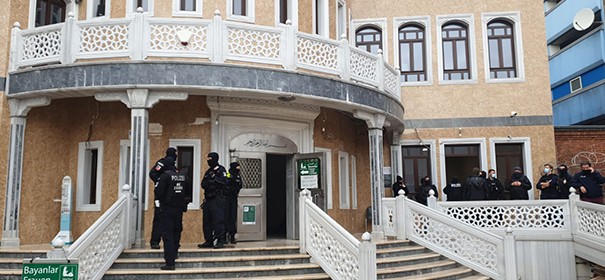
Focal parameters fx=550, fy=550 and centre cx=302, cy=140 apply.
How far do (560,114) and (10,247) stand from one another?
76.0 ft

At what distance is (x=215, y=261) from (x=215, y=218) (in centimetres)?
93

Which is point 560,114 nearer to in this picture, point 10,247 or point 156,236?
point 156,236

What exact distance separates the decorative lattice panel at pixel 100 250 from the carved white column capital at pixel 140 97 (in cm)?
219

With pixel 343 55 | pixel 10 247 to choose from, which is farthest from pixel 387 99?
pixel 10 247

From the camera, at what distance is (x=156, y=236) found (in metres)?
9.61

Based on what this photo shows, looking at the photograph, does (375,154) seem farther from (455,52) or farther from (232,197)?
(455,52)

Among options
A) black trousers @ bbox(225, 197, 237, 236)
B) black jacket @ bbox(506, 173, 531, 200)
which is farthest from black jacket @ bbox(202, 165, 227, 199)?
black jacket @ bbox(506, 173, 531, 200)

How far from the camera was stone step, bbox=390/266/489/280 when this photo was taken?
9.84 meters

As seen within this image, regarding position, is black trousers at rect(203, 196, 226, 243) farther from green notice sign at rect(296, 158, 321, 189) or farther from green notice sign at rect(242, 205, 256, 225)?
green notice sign at rect(296, 158, 321, 189)

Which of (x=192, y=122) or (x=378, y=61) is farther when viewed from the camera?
(x=378, y=61)

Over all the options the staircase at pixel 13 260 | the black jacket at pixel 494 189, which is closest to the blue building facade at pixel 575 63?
the black jacket at pixel 494 189

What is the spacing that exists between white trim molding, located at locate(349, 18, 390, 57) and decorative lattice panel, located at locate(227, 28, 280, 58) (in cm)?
651

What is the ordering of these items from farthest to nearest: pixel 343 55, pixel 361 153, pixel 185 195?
pixel 361 153 → pixel 343 55 → pixel 185 195

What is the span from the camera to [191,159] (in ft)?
40.3
